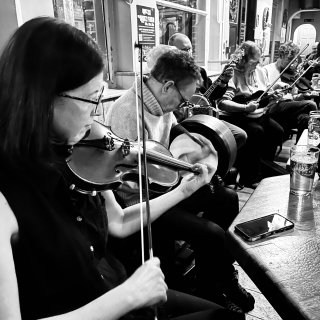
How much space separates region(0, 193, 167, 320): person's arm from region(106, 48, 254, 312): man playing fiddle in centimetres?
73

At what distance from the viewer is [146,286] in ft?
2.41

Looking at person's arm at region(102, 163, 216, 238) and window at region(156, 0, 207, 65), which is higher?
window at region(156, 0, 207, 65)

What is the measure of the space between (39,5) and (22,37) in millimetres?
1582

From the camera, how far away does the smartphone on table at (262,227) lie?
94cm

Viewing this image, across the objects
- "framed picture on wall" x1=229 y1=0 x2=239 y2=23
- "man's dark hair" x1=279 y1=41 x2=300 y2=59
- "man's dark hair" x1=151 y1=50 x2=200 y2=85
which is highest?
"framed picture on wall" x1=229 y1=0 x2=239 y2=23

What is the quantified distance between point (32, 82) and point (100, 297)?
51 centimetres

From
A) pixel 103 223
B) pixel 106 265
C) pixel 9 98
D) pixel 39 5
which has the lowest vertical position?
pixel 106 265

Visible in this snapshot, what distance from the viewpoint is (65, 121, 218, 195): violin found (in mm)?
1041

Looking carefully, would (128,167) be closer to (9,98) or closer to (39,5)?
(9,98)

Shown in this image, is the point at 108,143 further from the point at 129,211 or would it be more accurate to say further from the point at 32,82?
the point at 32,82

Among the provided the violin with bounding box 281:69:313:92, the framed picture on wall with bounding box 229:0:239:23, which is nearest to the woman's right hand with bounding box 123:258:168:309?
the violin with bounding box 281:69:313:92

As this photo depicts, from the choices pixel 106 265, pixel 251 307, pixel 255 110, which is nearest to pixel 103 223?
pixel 106 265

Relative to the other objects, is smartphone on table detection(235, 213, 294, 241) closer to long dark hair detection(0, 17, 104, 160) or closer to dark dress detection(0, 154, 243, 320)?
dark dress detection(0, 154, 243, 320)

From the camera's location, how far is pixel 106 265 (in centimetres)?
96
